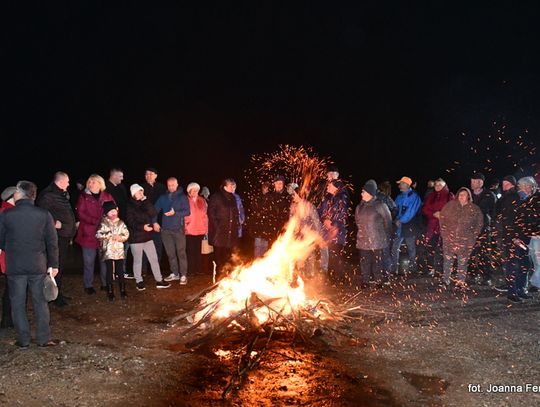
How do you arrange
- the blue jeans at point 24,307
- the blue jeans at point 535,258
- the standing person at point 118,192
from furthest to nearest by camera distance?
the standing person at point 118,192 → the blue jeans at point 535,258 → the blue jeans at point 24,307

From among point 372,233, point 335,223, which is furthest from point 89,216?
point 372,233

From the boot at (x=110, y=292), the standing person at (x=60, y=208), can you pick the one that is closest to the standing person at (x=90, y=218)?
the standing person at (x=60, y=208)

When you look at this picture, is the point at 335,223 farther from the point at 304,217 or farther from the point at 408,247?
the point at 408,247

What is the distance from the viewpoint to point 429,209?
11758 millimetres

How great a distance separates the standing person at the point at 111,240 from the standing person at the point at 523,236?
7026 mm

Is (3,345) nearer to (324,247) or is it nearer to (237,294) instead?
(237,294)

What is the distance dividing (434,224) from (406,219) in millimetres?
708

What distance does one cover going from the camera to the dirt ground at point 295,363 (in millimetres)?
4996

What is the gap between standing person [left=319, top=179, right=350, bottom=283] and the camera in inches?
414

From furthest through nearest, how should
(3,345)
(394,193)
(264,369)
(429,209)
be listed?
1. (394,193)
2. (429,209)
3. (3,345)
4. (264,369)

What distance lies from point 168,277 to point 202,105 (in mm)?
48318

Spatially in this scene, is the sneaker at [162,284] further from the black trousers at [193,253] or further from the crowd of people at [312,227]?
the black trousers at [193,253]

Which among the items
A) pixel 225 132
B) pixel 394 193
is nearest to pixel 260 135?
pixel 225 132

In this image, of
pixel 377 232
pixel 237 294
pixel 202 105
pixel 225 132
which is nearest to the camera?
pixel 237 294
